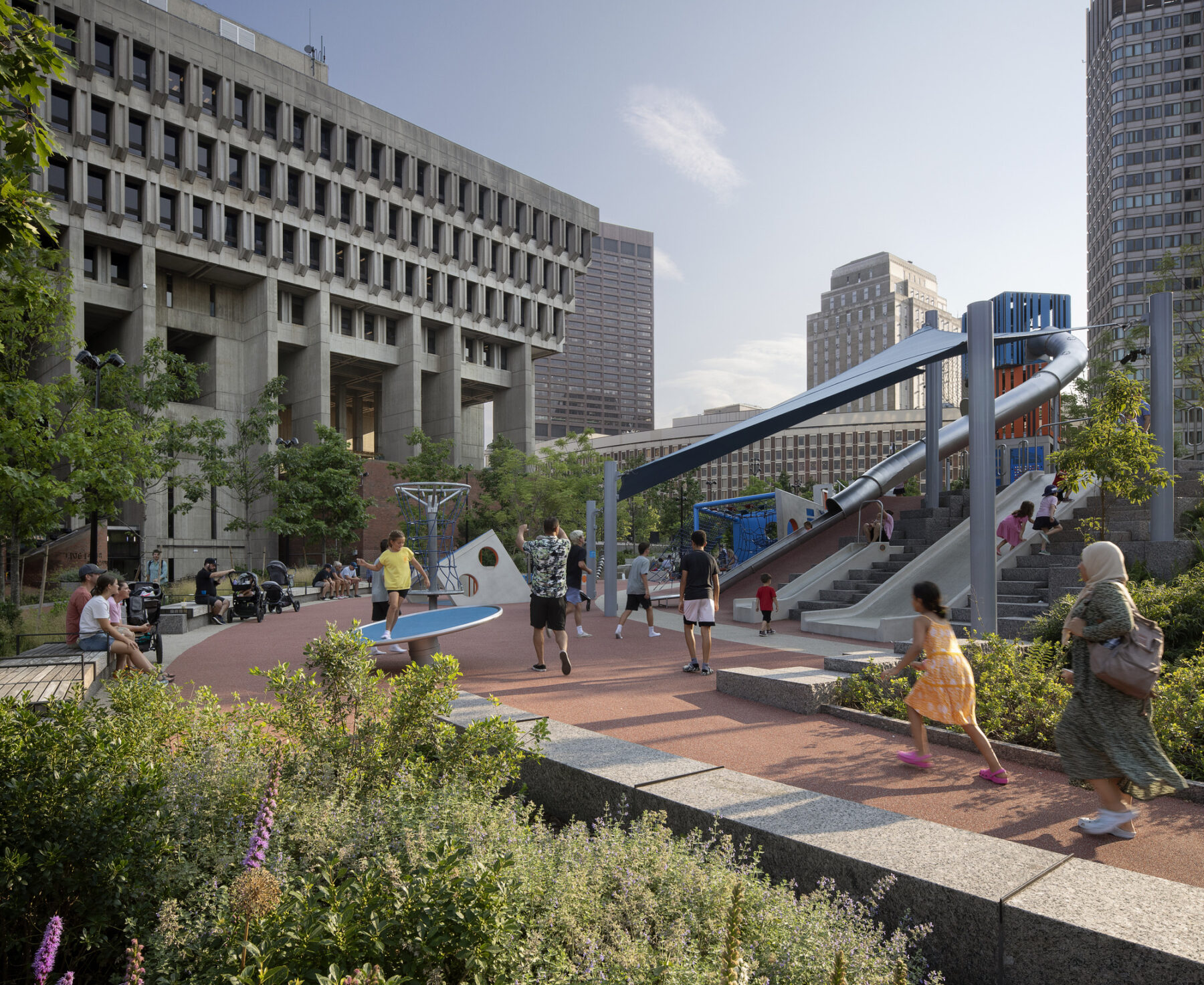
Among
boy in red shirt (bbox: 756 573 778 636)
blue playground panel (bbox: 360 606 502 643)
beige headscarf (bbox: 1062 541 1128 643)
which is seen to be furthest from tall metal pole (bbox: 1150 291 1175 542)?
blue playground panel (bbox: 360 606 502 643)

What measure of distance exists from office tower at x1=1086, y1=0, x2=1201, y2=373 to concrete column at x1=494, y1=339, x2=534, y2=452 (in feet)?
214

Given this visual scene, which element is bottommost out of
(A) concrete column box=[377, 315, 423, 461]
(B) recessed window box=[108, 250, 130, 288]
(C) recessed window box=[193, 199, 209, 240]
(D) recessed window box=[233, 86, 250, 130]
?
(A) concrete column box=[377, 315, 423, 461]

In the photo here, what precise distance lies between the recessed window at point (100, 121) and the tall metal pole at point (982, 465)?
43.3m

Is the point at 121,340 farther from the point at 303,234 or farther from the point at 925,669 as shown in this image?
the point at 925,669

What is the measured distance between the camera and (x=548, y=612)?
33.3ft

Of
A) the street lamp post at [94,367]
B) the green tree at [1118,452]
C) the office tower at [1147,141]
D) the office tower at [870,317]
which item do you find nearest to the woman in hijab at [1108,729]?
the green tree at [1118,452]

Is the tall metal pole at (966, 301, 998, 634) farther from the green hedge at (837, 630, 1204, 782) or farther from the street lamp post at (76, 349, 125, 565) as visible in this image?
the street lamp post at (76, 349, 125, 565)

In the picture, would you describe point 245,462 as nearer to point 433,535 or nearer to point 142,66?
point 433,535

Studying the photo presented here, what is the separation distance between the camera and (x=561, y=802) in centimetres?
501

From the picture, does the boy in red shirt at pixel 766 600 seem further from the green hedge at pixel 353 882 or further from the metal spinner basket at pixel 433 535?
the green hedge at pixel 353 882

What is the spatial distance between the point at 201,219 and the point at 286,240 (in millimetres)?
4938

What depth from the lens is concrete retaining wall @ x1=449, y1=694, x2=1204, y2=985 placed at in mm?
2760

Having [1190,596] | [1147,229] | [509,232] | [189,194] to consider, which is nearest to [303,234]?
[189,194]

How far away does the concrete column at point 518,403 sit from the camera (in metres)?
57.3
